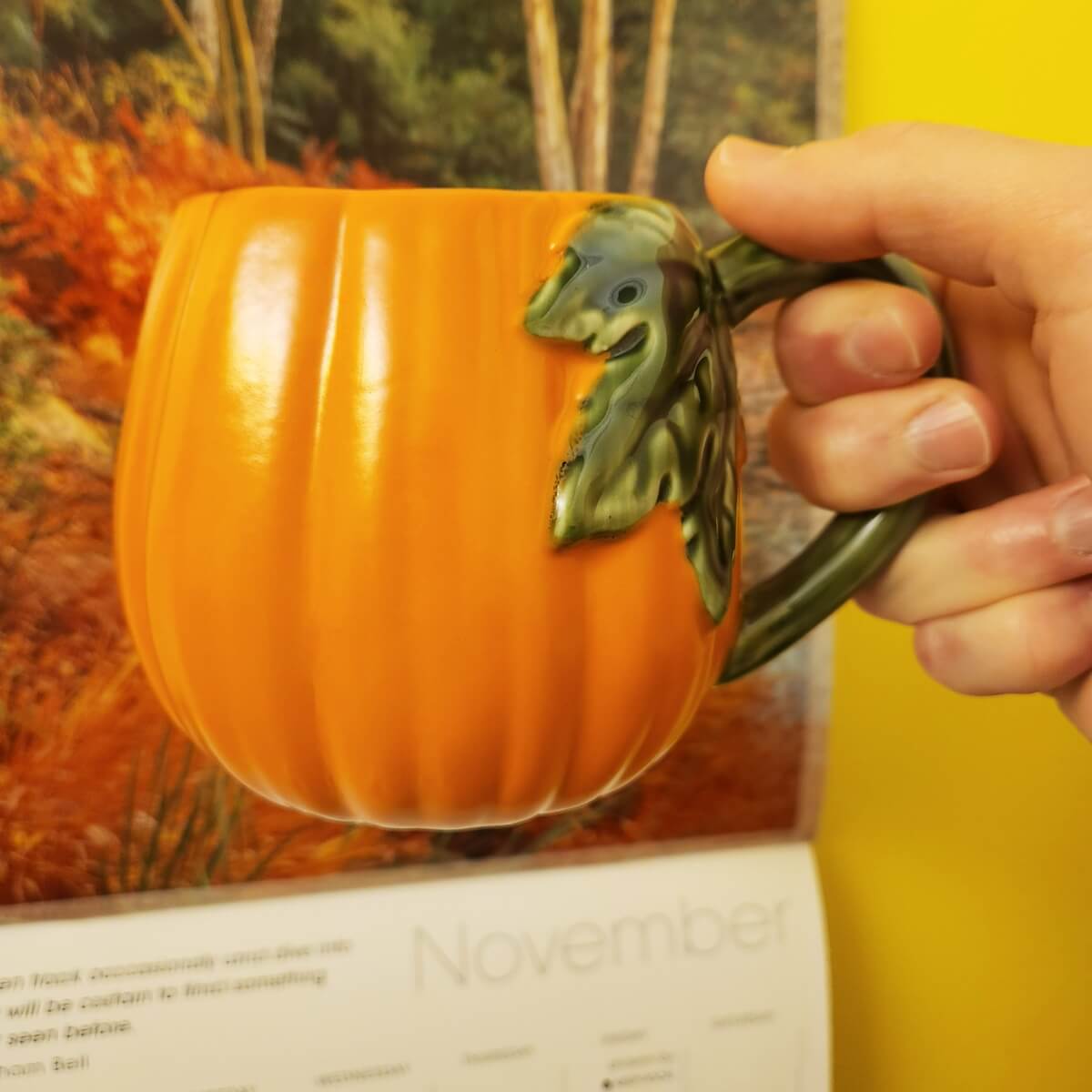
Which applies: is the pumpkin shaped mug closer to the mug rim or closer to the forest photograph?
the mug rim

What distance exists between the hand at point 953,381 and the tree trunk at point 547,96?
13 centimetres

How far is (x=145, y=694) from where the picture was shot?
0.47 m

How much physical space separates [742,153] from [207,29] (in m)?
0.26

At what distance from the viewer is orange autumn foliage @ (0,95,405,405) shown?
0.42 m

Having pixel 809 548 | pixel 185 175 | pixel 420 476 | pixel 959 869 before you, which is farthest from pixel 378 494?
pixel 959 869

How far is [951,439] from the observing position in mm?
354

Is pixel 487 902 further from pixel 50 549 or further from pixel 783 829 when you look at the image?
pixel 50 549

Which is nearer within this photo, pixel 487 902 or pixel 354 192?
pixel 354 192

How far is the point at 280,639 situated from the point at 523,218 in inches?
5.3

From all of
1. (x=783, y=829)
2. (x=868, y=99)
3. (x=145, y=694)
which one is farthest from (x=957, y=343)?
(x=145, y=694)

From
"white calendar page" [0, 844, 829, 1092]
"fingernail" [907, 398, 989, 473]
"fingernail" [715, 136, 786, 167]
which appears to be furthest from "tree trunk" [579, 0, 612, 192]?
"white calendar page" [0, 844, 829, 1092]

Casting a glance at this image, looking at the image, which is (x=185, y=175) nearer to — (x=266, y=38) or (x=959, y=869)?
(x=266, y=38)

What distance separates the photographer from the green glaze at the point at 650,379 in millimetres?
252

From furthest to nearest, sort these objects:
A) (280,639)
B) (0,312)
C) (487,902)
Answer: (487,902) < (0,312) < (280,639)
